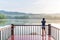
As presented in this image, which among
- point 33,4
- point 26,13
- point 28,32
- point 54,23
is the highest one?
point 33,4

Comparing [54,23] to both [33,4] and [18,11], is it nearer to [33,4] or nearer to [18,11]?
[33,4]

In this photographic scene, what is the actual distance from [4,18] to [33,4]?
1695mm

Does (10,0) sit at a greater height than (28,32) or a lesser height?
greater

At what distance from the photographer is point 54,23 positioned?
22.9ft

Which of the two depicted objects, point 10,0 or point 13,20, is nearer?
point 10,0

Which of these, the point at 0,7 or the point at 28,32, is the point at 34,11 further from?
the point at 0,7

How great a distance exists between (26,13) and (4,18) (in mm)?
1185

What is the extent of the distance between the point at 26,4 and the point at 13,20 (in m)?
1.15

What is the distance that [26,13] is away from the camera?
7.05 meters

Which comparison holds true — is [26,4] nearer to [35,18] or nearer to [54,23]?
[35,18]

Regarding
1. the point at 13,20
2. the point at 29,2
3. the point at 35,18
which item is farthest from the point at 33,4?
the point at 13,20

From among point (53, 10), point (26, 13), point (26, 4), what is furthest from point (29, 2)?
point (53, 10)

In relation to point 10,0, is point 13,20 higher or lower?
lower

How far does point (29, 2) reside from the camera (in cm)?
680
